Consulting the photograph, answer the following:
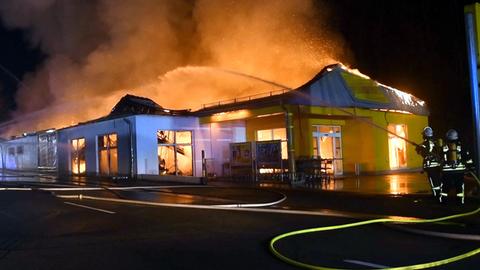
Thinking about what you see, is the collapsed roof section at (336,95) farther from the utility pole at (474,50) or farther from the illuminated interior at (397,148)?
the utility pole at (474,50)

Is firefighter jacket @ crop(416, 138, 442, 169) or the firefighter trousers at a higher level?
firefighter jacket @ crop(416, 138, 442, 169)

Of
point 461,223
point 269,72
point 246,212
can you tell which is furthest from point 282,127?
point 461,223

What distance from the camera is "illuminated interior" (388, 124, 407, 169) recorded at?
23.7m

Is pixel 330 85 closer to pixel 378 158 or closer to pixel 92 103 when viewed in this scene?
pixel 378 158

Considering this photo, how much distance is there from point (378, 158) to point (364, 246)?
16.8 m

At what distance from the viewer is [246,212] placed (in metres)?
9.78

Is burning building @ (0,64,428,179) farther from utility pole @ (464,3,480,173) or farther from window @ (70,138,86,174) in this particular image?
utility pole @ (464,3,480,173)

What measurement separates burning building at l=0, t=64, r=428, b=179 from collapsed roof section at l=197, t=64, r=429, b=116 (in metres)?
0.04

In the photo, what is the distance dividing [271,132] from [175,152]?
4657 mm

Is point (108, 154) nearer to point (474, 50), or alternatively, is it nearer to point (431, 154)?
point (431, 154)

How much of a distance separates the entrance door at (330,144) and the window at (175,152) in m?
6.23

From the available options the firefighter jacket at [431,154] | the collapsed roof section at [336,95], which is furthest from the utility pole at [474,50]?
the collapsed roof section at [336,95]

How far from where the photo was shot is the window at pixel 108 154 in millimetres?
24500

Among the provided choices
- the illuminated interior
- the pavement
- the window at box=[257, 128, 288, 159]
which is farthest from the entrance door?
the pavement
